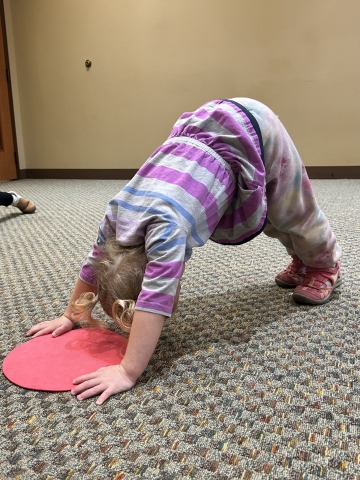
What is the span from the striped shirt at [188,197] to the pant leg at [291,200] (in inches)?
1.8

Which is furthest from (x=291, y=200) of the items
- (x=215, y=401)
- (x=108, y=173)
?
(x=108, y=173)

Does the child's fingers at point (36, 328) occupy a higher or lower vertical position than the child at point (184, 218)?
lower

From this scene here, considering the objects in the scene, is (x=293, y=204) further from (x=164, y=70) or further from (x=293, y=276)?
(x=164, y=70)

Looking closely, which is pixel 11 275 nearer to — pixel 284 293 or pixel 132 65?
pixel 284 293

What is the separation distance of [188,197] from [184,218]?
0.03m

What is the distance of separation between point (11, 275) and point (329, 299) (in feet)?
2.32

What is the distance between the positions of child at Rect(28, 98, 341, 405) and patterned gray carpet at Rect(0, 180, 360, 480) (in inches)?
2.0

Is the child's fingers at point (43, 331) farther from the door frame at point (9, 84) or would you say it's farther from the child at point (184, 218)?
the door frame at point (9, 84)

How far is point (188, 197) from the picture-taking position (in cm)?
61

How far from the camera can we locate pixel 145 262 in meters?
0.60

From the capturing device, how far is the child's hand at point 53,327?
0.69m

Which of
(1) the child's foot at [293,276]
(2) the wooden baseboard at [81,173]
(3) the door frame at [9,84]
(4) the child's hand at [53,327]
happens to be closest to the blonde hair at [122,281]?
(4) the child's hand at [53,327]

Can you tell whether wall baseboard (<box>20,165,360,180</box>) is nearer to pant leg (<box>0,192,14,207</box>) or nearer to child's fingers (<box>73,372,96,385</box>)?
pant leg (<box>0,192,14,207</box>)

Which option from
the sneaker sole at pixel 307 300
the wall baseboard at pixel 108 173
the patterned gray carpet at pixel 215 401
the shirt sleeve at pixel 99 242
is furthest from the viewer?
the wall baseboard at pixel 108 173
